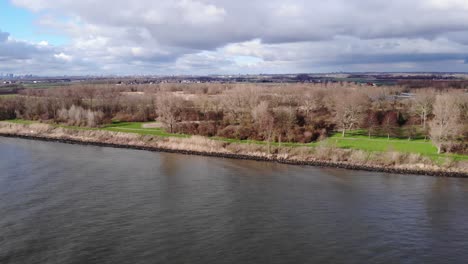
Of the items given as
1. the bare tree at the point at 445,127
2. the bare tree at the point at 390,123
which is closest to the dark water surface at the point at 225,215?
the bare tree at the point at 445,127

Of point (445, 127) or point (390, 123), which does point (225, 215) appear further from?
point (390, 123)

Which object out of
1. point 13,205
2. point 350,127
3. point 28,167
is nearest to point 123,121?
point 28,167

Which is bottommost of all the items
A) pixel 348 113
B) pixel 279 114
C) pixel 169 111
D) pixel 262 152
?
pixel 262 152

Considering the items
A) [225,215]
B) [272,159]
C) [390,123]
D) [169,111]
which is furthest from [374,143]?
[169,111]

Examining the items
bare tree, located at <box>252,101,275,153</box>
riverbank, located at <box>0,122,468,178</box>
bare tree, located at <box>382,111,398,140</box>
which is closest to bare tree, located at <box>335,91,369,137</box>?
bare tree, located at <box>382,111,398,140</box>

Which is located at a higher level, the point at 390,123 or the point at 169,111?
the point at 169,111

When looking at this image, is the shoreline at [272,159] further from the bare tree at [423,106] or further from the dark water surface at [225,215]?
the bare tree at [423,106]

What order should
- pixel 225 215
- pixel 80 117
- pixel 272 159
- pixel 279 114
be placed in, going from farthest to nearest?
1. pixel 80 117
2. pixel 279 114
3. pixel 272 159
4. pixel 225 215

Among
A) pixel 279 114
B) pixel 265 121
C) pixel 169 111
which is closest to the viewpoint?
pixel 265 121
